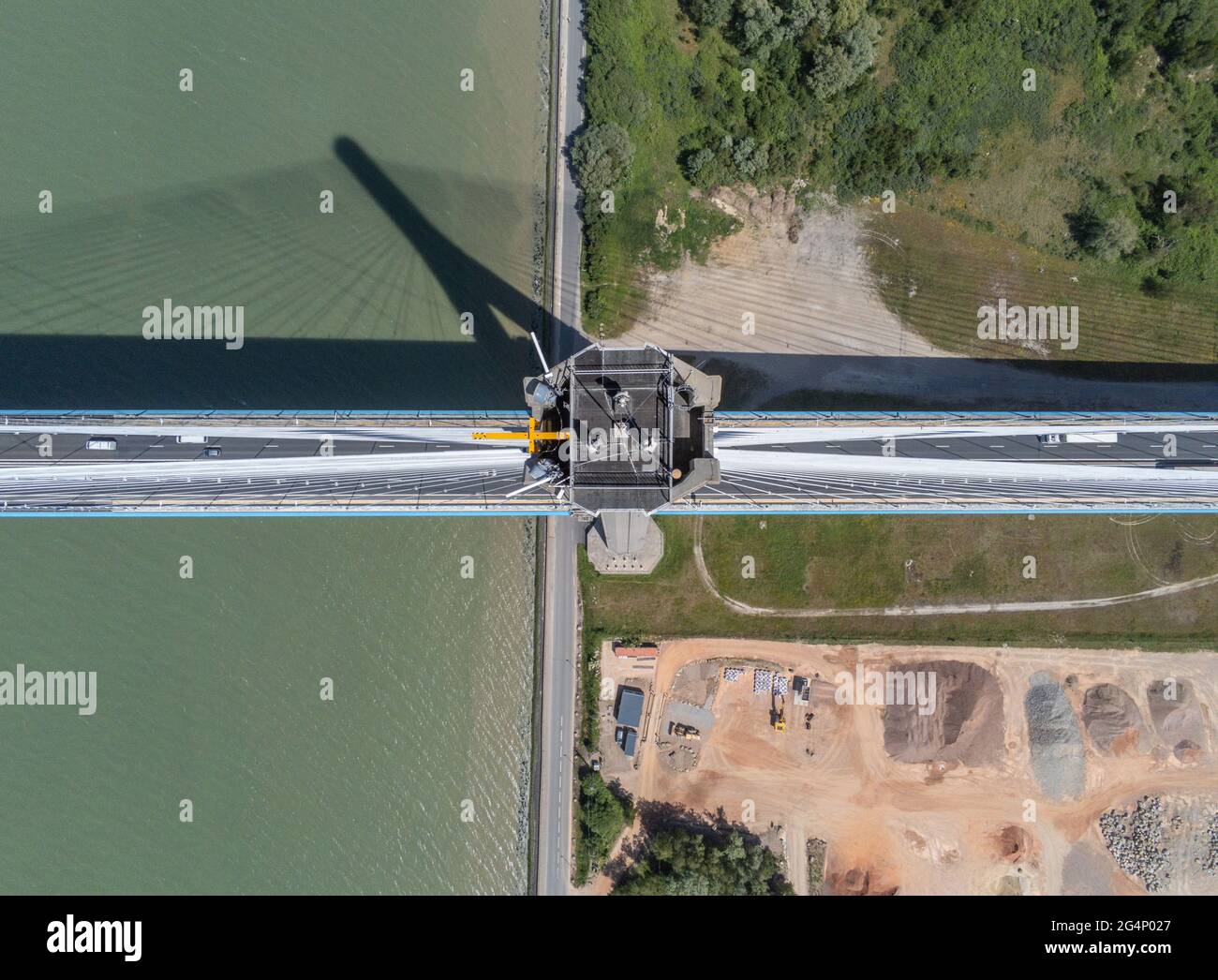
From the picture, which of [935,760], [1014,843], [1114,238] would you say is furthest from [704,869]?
[1114,238]

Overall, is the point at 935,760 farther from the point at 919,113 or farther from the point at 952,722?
the point at 919,113

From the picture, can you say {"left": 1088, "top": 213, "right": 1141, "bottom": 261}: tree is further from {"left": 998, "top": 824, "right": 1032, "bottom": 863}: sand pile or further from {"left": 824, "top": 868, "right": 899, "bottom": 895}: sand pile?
{"left": 824, "top": 868, "right": 899, "bottom": 895}: sand pile

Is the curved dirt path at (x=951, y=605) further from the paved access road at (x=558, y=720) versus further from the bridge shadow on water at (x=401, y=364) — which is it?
the bridge shadow on water at (x=401, y=364)

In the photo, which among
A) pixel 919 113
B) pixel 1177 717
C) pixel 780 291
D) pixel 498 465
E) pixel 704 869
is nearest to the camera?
pixel 498 465

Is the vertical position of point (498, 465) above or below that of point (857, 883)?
above

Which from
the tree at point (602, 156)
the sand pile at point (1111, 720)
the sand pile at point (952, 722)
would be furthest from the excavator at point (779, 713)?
the tree at point (602, 156)

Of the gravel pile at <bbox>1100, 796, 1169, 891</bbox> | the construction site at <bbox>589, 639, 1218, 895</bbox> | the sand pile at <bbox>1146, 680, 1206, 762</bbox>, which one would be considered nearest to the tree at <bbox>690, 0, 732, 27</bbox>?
the construction site at <bbox>589, 639, 1218, 895</bbox>

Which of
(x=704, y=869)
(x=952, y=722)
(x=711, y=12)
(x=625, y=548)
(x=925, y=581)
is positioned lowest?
(x=704, y=869)
